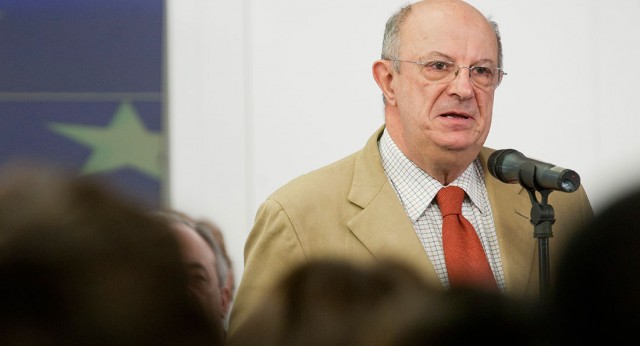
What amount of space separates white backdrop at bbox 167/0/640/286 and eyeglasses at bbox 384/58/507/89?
5.67 ft

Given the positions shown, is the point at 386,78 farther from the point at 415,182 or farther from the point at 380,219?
the point at 380,219

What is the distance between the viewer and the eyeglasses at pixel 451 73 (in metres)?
2.94

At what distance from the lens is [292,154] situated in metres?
4.77

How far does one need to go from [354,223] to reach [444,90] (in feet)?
1.57

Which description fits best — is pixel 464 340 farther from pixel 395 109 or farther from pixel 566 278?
pixel 395 109

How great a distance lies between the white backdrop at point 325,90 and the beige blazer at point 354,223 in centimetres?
174

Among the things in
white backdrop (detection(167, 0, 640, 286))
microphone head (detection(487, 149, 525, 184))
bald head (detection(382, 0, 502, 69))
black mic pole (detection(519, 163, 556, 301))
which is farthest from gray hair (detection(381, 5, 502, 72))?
white backdrop (detection(167, 0, 640, 286))

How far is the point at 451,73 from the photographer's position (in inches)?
116

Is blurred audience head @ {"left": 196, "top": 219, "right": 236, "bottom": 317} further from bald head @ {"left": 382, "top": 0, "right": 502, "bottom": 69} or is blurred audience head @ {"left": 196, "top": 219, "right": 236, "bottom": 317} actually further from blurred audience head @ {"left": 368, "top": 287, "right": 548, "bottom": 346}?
blurred audience head @ {"left": 368, "top": 287, "right": 548, "bottom": 346}

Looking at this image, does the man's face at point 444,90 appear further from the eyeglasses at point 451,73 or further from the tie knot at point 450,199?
the tie knot at point 450,199

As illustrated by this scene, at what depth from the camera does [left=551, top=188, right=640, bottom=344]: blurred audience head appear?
2.37ft

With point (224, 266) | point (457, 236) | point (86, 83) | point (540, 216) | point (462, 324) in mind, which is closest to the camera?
point (462, 324)

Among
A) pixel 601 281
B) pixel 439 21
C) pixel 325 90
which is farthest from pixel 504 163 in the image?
pixel 325 90

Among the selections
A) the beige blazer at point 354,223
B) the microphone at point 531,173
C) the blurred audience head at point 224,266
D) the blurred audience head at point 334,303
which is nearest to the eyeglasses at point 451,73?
the beige blazer at point 354,223
